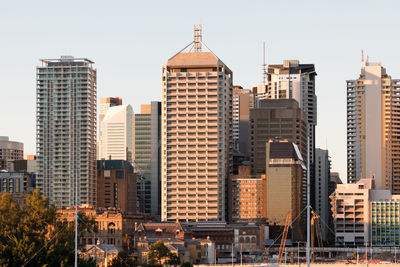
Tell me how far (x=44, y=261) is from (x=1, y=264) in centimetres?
764

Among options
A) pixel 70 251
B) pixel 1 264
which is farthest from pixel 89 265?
Answer: pixel 1 264

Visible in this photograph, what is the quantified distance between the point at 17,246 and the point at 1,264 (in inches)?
240

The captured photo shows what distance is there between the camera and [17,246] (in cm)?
17100

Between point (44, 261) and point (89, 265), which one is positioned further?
point (89, 265)

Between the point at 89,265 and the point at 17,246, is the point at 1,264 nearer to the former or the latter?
the point at 17,246

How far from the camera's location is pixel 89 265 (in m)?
182

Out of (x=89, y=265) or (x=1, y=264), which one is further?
(x=89, y=265)

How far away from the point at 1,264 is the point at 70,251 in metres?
15.9

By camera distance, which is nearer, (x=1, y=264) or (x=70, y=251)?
(x=1, y=264)

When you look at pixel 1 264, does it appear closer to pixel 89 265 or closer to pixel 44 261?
pixel 44 261

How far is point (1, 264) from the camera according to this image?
6521 inches

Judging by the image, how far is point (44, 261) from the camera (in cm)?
16988

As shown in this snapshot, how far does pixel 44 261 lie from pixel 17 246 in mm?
5390

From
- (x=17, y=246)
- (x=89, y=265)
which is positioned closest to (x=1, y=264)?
(x=17, y=246)
